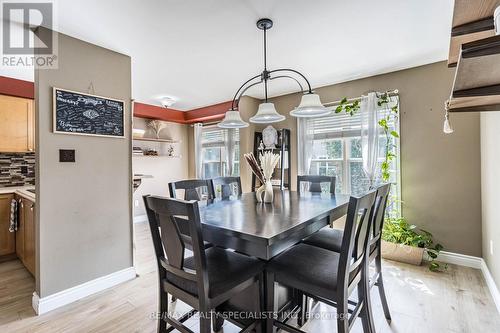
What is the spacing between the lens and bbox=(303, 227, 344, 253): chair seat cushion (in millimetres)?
1866

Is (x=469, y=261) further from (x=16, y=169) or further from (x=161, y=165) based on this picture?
(x=16, y=169)

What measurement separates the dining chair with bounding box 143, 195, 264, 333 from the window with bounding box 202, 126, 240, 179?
3.60 m

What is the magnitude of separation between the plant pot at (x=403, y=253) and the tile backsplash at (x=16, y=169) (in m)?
4.97

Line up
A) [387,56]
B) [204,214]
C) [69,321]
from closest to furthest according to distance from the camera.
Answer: [204,214]
[69,321]
[387,56]

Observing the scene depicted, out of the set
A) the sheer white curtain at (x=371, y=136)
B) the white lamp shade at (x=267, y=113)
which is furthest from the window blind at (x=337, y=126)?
the white lamp shade at (x=267, y=113)

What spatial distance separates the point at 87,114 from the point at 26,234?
1591mm

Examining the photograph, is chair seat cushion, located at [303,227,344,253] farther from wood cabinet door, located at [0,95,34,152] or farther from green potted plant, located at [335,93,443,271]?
wood cabinet door, located at [0,95,34,152]

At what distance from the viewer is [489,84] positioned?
924 mm

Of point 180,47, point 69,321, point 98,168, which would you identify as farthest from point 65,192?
point 180,47

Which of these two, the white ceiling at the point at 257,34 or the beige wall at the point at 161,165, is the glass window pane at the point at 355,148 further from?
the beige wall at the point at 161,165

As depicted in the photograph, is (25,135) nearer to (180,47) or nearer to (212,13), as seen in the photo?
(180,47)

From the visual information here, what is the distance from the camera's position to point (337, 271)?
4.40 ft

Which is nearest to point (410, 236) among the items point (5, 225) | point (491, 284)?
point (491, 284)

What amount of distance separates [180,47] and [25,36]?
136 cm
